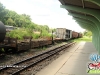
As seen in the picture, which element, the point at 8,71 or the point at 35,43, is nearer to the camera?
the point at 8,71

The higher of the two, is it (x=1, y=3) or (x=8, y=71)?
(x=1, y=3)

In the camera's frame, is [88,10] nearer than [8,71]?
No

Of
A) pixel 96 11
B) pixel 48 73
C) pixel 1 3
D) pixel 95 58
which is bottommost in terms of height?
pixel 48 73

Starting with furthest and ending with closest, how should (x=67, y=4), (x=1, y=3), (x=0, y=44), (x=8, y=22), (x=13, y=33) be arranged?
(x=8, y=22) → (x=1, y=3) → (x=13, y=33) → (x=67, y=4) → (x=0, y=44)

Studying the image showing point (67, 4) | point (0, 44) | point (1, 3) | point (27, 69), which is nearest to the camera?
point (27, 69)

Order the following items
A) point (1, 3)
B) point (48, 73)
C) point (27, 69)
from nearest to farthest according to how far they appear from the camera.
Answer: point (48, 73) → point (27, 69) → point (1, 3)

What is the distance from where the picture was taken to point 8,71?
10258 millimetres

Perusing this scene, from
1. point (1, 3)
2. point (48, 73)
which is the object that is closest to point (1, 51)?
point (48, 73)

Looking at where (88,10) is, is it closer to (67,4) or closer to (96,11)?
(96,11)

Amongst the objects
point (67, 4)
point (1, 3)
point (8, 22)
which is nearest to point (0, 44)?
point (67, 4)

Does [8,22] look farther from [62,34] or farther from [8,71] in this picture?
[8,71]

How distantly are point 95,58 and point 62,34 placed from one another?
3599 cm

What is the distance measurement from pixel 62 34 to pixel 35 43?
22.7 metres

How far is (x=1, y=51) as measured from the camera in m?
15.0
